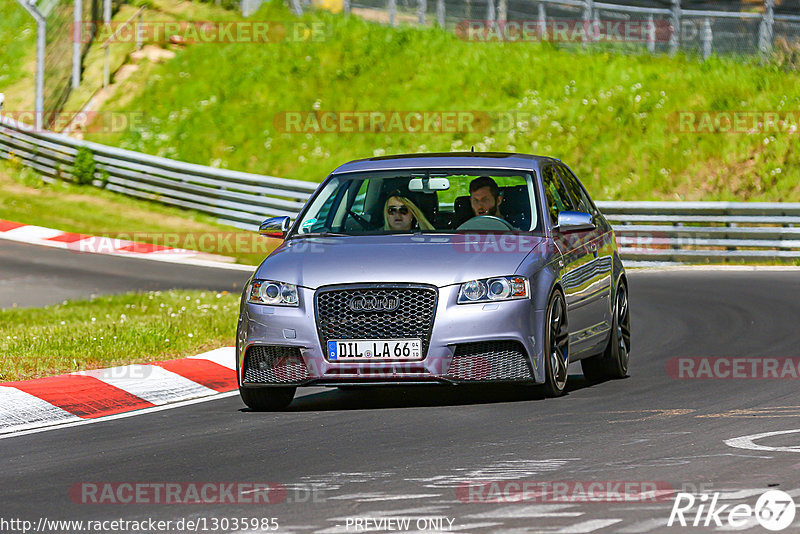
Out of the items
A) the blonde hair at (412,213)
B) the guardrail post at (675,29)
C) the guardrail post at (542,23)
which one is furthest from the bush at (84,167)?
the blonde hair at (412,213)

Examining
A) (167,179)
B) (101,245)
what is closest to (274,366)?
(101,245)

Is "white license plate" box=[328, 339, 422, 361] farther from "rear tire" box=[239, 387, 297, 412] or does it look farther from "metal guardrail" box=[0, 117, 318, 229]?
"metal guardrail" box=[0, 117, 318, 229]

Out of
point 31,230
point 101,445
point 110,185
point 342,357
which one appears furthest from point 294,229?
point 110,185

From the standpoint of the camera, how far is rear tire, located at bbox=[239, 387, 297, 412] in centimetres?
1017

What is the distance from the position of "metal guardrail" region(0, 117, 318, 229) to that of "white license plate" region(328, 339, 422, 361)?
1823 cm

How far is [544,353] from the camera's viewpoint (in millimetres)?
9781

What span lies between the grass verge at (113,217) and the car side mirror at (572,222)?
1480 cm

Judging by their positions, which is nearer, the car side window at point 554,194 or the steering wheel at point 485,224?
the steering wheel at point 485,224

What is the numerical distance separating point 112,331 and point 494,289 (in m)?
5.44

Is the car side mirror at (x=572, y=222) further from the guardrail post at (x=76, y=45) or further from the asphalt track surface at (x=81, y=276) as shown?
the guardrail post at (x=76, y=45)

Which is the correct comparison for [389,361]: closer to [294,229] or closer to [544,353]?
[544,353]

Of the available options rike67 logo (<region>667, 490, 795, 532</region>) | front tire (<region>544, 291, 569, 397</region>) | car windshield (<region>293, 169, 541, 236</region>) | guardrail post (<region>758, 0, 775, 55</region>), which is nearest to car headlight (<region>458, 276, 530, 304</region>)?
front tire (<region>544, 291, 569, 397</region>)

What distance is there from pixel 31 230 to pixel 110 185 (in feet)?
16.8

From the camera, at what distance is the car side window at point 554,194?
10945 millimetres
